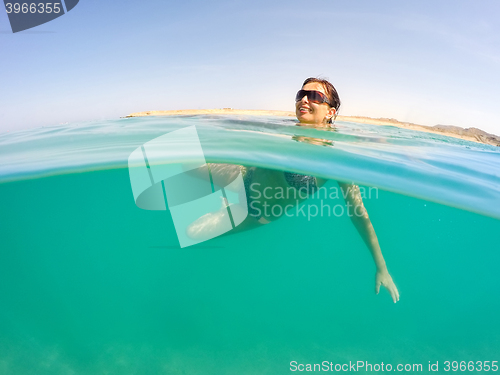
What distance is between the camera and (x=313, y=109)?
4.69m

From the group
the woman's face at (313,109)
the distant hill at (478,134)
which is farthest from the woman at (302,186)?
the distant hill at (478,134)

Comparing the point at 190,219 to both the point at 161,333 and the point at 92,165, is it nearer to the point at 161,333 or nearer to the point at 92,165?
the point at 161,333

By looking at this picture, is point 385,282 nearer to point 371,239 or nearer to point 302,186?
point 371,239

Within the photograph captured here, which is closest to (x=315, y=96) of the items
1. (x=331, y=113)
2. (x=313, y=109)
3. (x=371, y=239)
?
(x=313, y=109)

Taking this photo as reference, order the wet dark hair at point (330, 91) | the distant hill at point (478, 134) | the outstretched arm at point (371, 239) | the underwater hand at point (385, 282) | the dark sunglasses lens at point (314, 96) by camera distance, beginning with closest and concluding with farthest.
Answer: the underwater hand at point (385, 282) → the outstretched arm at point (371, 239) → the dark sunglasses lens at point (314, 96) → the wet dark hair at point (330, 91) → the distant hill at point (478, 134)

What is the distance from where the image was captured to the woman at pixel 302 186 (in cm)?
434

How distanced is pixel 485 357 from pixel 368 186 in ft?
16.8

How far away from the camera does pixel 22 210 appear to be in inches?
535

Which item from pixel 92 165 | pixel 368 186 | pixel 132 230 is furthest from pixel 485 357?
pixel 132 230

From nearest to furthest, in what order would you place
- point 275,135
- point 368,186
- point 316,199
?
point 275,135
point 368,186
point 316,199

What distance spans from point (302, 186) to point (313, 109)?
131cm

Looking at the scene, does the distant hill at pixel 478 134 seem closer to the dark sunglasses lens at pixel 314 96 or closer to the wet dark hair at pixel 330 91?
the wet dark hair at pixel 330 91

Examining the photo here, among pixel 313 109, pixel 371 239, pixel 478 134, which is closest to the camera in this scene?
pixel 371 239

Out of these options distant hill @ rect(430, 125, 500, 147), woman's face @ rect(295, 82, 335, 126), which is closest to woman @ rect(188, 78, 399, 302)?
woman's face @ rect(295, 82, 335, 126)
